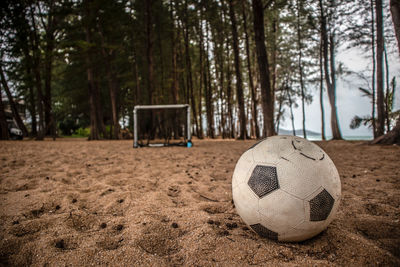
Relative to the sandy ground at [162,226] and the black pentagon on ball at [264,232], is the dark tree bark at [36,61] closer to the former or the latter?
the sandy ground at [162,226]

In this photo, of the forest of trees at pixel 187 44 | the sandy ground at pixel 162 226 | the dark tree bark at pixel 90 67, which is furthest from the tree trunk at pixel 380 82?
the dark tree bark at pixel 90 67

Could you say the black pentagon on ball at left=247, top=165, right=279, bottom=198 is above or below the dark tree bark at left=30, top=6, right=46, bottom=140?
below

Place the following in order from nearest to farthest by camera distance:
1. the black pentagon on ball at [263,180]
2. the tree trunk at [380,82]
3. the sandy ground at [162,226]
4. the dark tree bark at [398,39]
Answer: the sandy ground at [162,226], the black pentagon on ball at [263,180], the dark tree bark at [398,39], the tree trunk at [380,82]

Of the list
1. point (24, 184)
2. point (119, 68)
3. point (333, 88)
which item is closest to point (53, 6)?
point (119, 68)

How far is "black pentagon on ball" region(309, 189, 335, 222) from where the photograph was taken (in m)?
1.57

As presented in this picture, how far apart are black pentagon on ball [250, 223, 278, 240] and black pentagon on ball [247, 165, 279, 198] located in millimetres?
259

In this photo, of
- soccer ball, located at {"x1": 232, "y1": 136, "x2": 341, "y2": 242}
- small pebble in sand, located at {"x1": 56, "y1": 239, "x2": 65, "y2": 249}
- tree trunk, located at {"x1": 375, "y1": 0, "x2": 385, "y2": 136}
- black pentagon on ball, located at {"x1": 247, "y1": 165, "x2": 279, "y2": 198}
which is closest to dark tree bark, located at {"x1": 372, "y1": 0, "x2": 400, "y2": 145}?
tree trunk, located at {"x1": 375, "y1": 0, "x2": 385, "y2": 136}

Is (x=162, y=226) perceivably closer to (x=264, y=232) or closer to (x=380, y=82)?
(x=264, y=232)

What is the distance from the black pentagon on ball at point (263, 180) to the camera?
163cm

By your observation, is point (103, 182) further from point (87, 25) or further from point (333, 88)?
point (333, 88)

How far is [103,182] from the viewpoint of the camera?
133 inches

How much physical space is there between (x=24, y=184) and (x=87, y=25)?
12.5 meters

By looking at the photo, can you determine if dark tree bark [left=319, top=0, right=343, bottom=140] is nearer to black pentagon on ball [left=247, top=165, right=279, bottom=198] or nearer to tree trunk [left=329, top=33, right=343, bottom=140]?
tree trunk [left=329, top=33, right=343, bottom=140]

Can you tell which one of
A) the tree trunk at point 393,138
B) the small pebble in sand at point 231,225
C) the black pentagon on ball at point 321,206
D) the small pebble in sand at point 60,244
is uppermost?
the tree trunk at point 393,138
